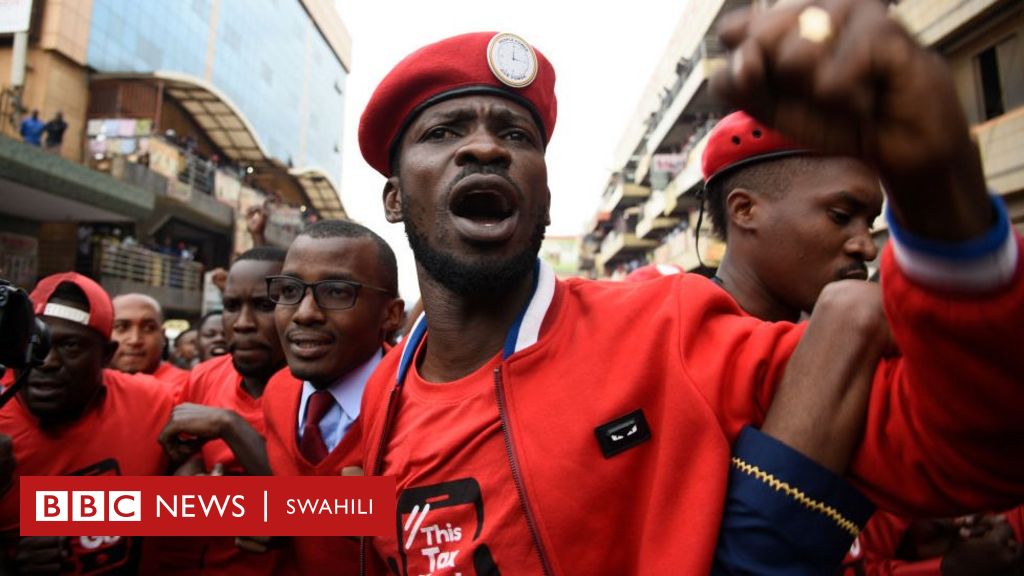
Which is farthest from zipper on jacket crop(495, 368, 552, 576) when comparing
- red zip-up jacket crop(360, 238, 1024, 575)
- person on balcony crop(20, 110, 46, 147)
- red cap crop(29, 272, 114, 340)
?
person on balcony crop(20, 110, 46, 147)

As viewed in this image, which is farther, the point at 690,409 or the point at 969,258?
the point at 690,409

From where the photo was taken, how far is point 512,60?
179 centimetres

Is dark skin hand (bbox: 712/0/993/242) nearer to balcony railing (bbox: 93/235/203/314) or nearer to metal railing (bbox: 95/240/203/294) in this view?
balcony railing (bbox: 93/235/203/314)

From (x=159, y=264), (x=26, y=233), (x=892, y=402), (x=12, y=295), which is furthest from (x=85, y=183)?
(x=892, y=402)

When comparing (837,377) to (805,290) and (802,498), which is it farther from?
(805,290)

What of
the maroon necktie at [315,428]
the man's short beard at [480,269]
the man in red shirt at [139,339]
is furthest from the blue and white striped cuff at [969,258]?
the man in red shirt at [139,339]

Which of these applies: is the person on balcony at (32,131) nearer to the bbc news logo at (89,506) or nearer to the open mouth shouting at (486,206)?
the bbc news logo at (89,506)

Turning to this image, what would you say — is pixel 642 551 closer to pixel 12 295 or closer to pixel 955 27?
pixel 12 295

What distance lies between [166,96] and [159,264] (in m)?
7.76

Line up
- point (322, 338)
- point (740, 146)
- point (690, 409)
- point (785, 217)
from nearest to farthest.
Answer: point (690, 409), point (785, 217), point (740, 146), point (322, 338)

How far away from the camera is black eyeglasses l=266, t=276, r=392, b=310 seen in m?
2.73

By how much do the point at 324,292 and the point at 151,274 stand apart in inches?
741

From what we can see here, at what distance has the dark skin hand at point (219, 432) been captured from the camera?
2484mm

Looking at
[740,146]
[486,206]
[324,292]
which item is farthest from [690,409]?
[324,292]
